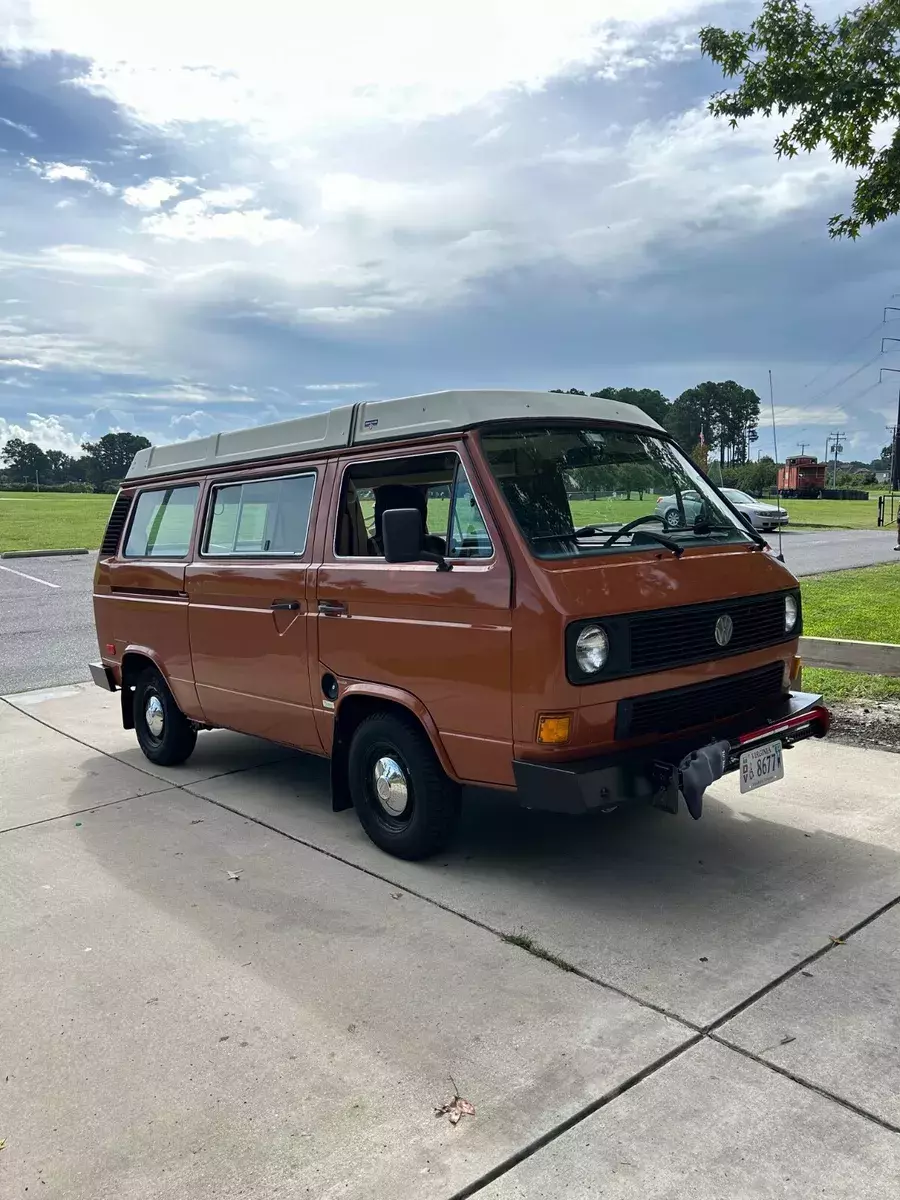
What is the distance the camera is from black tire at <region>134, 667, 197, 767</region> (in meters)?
6.34

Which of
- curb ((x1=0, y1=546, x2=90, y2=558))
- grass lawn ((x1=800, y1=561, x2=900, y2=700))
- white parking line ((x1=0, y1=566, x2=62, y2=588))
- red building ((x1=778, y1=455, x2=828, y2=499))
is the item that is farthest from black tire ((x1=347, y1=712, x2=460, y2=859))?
red building ((x1=778, y1=455, x2=828, y2=499))

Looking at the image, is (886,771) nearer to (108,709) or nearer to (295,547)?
(295,547)

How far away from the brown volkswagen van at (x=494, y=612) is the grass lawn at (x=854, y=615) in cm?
314

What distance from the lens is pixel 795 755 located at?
241 inches

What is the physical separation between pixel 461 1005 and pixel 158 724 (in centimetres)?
390

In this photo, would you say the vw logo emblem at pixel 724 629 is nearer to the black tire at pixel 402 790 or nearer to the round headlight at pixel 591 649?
the round headlight at pixel 591 649

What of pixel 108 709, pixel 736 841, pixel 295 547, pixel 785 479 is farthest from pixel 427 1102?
pixel 785 479

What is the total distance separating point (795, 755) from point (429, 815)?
298 centimetres

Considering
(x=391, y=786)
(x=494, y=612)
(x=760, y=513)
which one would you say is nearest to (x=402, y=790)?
(x=391, y=786)

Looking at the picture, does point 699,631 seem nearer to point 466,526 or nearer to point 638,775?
A: point 638,775

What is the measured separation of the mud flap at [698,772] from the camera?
380cm

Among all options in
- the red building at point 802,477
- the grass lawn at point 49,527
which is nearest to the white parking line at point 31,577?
the grass lawn at point 49,527

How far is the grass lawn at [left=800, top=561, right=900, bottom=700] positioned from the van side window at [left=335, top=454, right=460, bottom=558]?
172 inches

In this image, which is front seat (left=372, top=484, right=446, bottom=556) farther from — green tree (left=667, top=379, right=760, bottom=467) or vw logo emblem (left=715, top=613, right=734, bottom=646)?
green tree (left=667, top=379, right=760, bottom=467)
